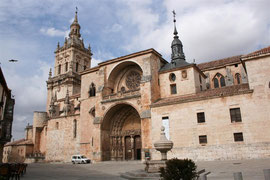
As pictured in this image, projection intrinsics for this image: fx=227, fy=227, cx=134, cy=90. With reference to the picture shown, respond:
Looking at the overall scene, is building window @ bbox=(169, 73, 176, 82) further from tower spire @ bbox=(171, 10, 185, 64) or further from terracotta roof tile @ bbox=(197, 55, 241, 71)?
terracotta roof tile @ bbox=(197, 55, 241, 71)

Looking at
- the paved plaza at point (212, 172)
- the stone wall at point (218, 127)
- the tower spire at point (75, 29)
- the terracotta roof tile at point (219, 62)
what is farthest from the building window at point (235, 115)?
the tower spire at point (75, 29)

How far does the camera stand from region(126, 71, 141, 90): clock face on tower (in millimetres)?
26828

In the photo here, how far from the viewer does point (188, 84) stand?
22.9 m

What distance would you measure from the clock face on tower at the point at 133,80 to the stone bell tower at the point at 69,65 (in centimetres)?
2016

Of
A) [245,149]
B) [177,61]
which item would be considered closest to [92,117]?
[177,61]

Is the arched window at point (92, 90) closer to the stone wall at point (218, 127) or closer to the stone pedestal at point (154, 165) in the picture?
the stone wall at point (218, 127)

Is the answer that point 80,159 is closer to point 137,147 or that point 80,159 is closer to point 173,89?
point 137,147

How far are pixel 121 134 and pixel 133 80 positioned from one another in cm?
652

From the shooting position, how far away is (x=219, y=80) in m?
28.9

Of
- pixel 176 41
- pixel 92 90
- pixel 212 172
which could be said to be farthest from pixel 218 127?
pixel 92 90

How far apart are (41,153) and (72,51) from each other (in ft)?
72.0

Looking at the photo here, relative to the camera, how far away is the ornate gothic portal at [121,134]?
2539 centimetres

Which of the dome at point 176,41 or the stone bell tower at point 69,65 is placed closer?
the dome at point 176,41

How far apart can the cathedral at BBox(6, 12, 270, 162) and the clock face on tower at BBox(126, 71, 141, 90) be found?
95 millimetres
